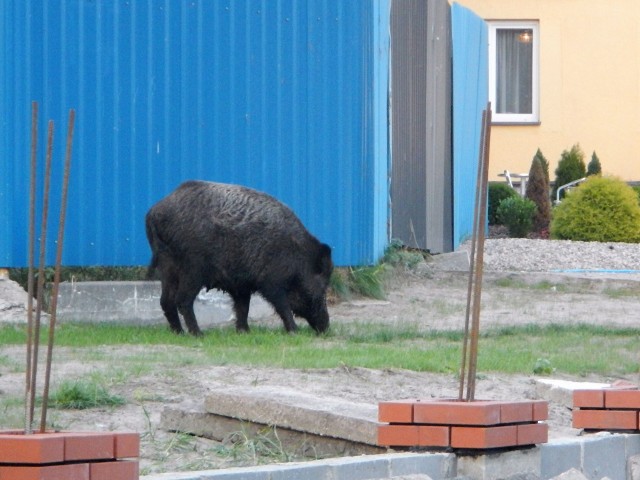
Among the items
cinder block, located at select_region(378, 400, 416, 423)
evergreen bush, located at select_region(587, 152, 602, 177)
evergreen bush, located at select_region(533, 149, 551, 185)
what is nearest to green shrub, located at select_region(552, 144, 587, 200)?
evergreen bush, located at select_region(587, 152, 602, 177)

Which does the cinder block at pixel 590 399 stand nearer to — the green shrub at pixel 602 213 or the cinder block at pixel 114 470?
the cinder block at pixel 114 470

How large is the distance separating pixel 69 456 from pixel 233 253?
6.36 m

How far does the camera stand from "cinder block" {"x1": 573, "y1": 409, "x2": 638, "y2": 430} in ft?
19.3

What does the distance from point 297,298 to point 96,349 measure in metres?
2.10

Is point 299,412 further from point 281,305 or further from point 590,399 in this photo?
point 281,305

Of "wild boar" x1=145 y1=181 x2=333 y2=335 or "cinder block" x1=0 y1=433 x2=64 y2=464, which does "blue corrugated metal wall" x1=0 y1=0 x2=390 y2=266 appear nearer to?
"wild boar" x1=145 y1=181 x2=333 y2=335

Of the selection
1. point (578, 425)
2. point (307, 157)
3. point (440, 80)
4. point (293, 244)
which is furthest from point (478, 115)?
point (578, 425)

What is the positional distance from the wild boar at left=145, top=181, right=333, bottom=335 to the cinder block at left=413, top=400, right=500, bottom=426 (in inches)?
212

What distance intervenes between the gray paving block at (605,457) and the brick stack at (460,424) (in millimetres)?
461

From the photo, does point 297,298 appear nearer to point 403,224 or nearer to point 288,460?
point 403,224

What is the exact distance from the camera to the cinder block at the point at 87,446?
3926 millimetres

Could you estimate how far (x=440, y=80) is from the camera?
612 inches

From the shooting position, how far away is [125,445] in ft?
13.3

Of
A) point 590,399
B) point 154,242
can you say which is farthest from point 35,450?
point 154,242
